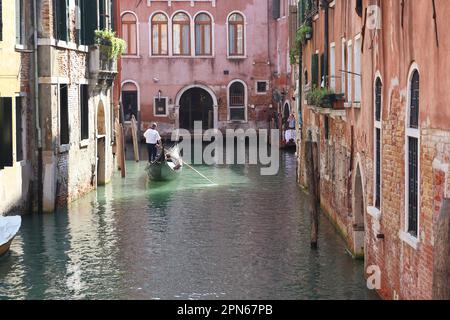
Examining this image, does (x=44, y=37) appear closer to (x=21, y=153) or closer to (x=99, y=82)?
(x=21, y=153)

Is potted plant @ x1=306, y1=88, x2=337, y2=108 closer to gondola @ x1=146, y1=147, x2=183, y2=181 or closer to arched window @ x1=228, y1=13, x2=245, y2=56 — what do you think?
gondola @ x1=146, y1=147, x2=183, y2=181

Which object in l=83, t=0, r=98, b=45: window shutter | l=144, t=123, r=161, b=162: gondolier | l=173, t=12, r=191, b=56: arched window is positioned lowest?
l=144, t=123, r=161, b=162: gondolier

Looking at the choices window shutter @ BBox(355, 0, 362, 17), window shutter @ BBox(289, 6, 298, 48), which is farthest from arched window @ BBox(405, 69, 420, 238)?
window shutter @ BBox(289, 6, 298, 48)

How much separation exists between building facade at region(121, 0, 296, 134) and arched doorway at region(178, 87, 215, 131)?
0.07m

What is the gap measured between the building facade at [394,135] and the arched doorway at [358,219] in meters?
0.01

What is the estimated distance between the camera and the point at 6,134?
1203cm

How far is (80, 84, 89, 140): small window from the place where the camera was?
52.8 ft

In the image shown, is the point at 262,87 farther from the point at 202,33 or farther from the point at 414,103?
the point at 414,103

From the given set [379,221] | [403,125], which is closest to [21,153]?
[379,221]

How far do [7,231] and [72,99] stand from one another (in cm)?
488

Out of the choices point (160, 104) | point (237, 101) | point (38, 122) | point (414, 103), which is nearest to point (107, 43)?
point (38, 122)

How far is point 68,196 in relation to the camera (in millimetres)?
14867

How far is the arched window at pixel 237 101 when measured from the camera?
30.6 metres
